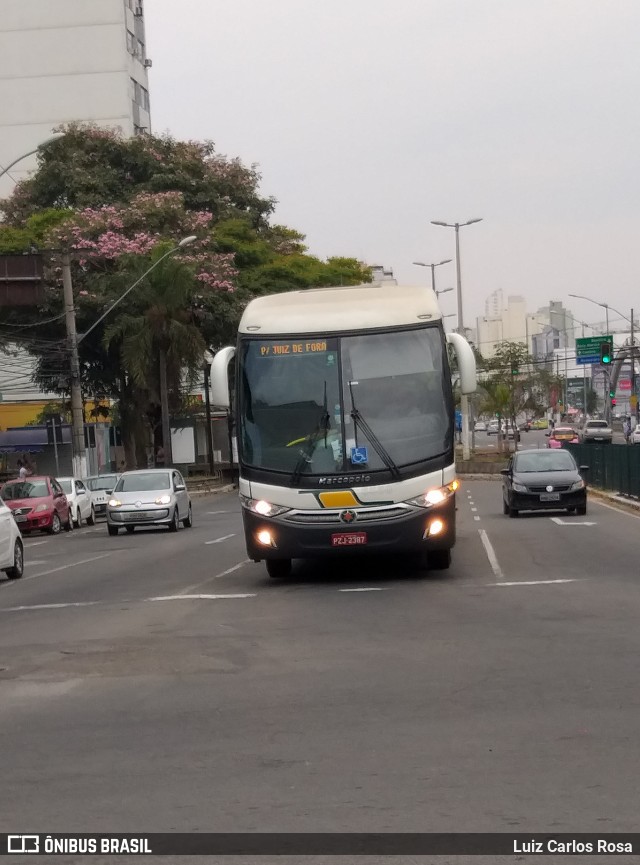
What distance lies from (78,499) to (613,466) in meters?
15.8

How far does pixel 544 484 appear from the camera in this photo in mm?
31344

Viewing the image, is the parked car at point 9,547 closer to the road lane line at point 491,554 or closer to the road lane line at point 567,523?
the road lane line at point 491,554

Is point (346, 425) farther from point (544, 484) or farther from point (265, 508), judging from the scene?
point (544, 484)

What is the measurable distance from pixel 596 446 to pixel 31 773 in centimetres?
3885

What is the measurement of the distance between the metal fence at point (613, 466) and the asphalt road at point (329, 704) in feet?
57.3

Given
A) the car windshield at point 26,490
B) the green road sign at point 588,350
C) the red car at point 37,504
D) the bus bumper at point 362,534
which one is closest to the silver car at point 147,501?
the red car at point 37,504

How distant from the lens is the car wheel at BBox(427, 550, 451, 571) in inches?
711

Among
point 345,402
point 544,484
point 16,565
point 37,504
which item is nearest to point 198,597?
point 345,402

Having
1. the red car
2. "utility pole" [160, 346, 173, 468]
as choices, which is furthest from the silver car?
"utility pole" [160, 346, 173, 468]

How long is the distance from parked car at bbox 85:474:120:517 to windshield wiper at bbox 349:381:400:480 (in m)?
29.5

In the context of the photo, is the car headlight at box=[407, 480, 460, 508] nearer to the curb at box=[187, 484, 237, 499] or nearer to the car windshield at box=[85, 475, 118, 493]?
the car windshield at box=[85, 475, 118, 493]

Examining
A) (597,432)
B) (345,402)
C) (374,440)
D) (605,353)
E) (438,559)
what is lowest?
(597,432)

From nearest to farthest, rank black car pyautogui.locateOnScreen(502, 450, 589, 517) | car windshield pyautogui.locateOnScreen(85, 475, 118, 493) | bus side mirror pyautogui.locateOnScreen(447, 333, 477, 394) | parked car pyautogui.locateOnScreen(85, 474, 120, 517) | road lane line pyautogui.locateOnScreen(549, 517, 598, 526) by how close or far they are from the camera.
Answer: bus side mirror pyautogui.locateOnScreen(447, 333, 477, 394) → road lane line pyautogui.locateOnScreen(549, 517, 598, 526) → black car pyautogui.locateOnScreen(502, 450, 589, 517) → parked car pyautogui.locateOnScreen(85, 474, 120, 517) → car windshield pyautogui.locateOnScreen(85, 475, 118, 493)

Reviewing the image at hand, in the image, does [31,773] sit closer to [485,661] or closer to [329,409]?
[485,661]
